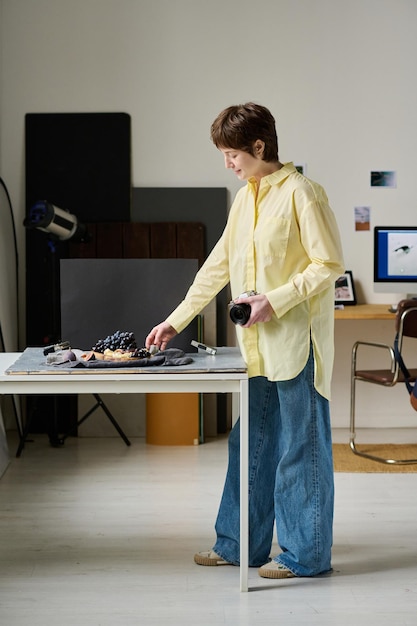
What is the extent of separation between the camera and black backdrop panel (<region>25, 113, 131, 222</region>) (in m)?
5.80

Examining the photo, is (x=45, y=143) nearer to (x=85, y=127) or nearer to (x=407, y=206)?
(x=85, y=127)

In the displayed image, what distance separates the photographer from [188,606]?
10.0ft

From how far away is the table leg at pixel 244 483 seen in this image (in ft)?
10.1

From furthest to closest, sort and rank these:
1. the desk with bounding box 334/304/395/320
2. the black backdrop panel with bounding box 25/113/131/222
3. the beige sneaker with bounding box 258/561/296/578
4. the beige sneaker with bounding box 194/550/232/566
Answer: the black backdrop panel with bounding box 25/113/131/222 < the desk with bounding box 334/304/395/320 < the beige sneaker with bounding box 194/550/232/566 < the beige sneaker with bounding box 258/561/296/578

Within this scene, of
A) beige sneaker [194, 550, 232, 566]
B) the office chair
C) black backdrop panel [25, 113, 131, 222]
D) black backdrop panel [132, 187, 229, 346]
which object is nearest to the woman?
beige sneaker [194, 550, 232, 566]

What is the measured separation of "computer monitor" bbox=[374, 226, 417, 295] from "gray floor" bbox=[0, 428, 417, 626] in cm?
131

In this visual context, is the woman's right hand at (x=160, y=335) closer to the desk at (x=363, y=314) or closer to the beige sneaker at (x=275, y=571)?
the beige sneaker at (x=275, y=571)

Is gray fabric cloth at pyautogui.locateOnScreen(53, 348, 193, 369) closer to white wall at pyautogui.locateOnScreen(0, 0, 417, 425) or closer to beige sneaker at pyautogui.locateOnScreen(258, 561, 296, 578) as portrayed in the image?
beige sneaker at pyautogui.locateOnScreen(258, 561, 296, 578)

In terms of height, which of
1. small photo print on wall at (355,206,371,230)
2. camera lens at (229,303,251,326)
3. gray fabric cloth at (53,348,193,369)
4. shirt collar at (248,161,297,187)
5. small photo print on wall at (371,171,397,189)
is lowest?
gray fabric cloth at (53,348,193,369)

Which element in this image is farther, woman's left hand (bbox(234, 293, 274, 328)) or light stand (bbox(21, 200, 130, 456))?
light stand (bbox(21, 200, 130, 456))

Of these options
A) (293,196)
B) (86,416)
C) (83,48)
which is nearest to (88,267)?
(293,196)

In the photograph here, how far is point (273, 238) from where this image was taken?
3154mm

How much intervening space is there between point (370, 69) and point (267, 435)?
320 centimetres

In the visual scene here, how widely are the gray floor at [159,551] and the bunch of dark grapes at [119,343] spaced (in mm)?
784
